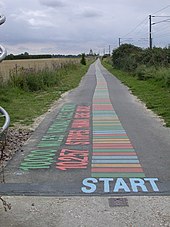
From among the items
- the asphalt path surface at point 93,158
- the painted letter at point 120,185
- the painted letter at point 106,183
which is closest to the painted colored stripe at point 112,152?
the asphalt path surface at point 93,158

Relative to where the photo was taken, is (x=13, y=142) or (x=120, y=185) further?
(x=13, y=142)

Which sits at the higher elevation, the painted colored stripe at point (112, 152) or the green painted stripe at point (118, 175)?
the green painted stripe at point (118, 175)

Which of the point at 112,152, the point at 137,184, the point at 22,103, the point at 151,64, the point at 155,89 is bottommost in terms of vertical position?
the point at 155,89

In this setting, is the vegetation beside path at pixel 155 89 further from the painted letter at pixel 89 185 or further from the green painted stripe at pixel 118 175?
the painted letter at pixel 89 185

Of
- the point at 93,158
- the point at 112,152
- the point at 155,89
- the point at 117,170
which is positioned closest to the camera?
the point at 117,170

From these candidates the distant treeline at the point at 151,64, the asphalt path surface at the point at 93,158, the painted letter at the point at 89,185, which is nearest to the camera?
the painted letter at the point at 89,185

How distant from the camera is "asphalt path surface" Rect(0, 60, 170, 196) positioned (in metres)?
5.87

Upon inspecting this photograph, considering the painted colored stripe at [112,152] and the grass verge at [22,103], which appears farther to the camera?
the grass verge at [22,103]

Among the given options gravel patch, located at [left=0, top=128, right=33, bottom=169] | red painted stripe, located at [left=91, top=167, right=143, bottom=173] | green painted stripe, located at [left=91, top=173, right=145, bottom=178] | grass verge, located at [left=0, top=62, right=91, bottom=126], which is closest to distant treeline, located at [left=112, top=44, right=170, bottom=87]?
grass verge, located at [left=0, top=62, right=91, bottom=126]

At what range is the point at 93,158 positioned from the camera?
7641 mm

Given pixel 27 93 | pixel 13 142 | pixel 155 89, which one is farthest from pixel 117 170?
pixel 155 89

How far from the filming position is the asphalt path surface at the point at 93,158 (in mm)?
5867

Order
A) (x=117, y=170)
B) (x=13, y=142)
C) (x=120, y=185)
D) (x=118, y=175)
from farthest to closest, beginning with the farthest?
(x=13, y=142)
(x=117, y=170)
(x=118, y=175)
(x=120, y=185)

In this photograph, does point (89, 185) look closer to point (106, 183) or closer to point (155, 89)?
point (106, 183)
